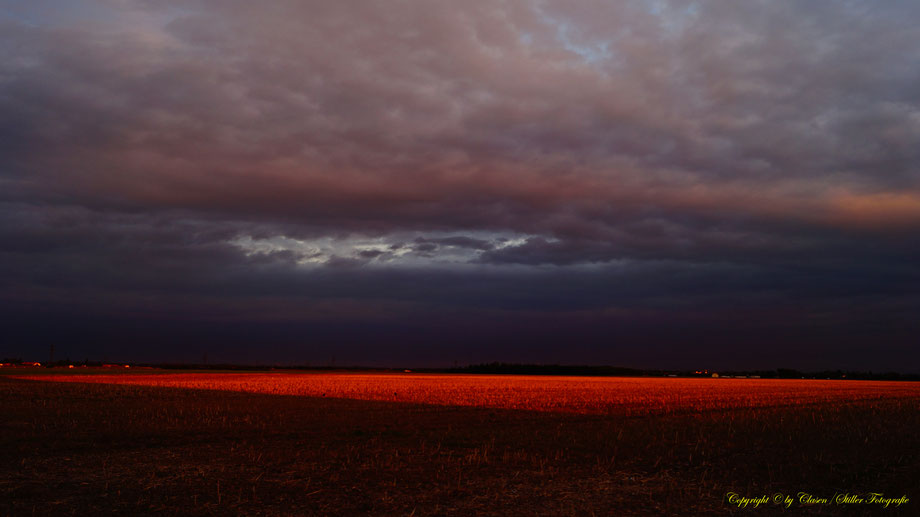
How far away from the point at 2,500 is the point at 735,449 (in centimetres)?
Answer: 1969

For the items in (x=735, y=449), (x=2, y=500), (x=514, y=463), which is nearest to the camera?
(x=2, y=500)

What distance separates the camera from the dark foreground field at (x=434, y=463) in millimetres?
12992

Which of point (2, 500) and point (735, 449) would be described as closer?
point (2, 500)

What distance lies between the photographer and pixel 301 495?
13469mm

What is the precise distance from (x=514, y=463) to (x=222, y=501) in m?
7.89

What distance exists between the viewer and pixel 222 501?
1285 centimetres

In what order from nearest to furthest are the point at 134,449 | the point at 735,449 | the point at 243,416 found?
the point at 134,449
the point at 735,449
the point at 243,416

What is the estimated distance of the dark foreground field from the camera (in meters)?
13.0

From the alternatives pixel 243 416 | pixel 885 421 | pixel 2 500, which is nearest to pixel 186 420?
pixel 243 416

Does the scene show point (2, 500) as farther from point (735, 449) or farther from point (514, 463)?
point (735, 449)

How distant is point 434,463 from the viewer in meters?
17.3

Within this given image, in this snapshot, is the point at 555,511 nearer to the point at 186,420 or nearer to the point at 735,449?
the point at 735,449

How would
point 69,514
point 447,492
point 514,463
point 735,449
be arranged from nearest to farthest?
point 69,514
point 447,492
point 514,463
point 735,449

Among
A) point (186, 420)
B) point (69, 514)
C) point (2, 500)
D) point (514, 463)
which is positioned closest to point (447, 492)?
point (514, 463)
